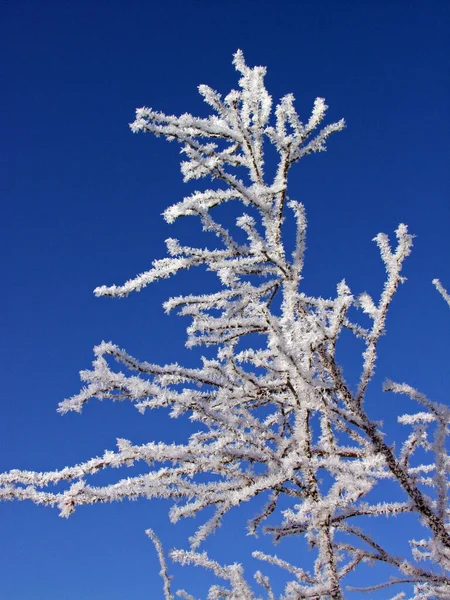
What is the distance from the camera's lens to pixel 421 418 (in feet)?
15.4

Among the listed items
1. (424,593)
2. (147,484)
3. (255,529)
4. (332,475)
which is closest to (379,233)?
(332,475)

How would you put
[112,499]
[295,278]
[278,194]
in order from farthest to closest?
[278,194] < [295,278] < [112,499]

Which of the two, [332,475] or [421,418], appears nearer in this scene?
[332,475]

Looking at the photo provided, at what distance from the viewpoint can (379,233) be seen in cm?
344

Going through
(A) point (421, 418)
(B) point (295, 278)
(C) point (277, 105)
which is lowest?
(A) point (421, 418)

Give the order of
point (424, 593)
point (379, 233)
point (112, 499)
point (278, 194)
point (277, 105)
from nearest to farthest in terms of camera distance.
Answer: point (112, 499)
point (379, 233)
point (278, 194)
point (277, 105)
point (424, 593)

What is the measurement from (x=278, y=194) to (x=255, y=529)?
2.95 metres

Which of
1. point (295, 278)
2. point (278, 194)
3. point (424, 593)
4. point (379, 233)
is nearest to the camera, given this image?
point (379, 233)

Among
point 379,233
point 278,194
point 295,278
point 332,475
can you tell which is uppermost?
point 278,194

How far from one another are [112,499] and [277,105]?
148 inches

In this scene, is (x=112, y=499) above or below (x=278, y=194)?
below

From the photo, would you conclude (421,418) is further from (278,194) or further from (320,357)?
(278,194)

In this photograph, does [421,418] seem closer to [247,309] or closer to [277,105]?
[247,309]

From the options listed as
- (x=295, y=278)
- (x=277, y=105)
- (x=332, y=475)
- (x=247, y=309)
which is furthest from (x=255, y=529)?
(x=277, y=105)
